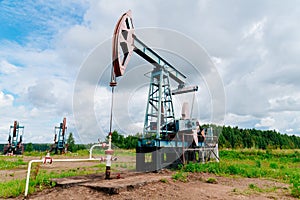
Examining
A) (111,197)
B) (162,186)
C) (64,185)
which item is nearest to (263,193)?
(162,186)

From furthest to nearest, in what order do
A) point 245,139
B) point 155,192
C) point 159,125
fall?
point 245,139 < point 159,125 < point 155,192

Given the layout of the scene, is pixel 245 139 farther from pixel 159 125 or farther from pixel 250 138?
pixel 159 125

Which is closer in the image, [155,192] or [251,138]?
[155,192]

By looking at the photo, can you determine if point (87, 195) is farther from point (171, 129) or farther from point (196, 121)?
point (196, 121)

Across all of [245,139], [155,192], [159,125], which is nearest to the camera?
[155,192]

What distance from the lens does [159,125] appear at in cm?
934

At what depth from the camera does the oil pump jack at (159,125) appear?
781cm

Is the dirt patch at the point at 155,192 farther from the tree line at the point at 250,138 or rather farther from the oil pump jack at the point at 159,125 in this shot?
the tree line at the point at 250,138

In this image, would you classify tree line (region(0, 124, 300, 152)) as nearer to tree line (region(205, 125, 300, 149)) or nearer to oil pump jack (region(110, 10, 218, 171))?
tree line (region(205, 125, 300, 149))

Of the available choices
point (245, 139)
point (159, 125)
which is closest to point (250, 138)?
point (245, 139)

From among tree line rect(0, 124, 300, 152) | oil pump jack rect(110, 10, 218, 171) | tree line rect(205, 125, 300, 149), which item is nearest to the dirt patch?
oil pump jack rect(110, 10, 218, 171)

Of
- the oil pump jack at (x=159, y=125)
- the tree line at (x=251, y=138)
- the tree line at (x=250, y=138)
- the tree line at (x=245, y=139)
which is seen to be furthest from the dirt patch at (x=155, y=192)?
the tree line at (x=251, y=138)

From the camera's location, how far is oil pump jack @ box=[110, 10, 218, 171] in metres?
7.81

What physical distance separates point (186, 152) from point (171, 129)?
1.20 meters
